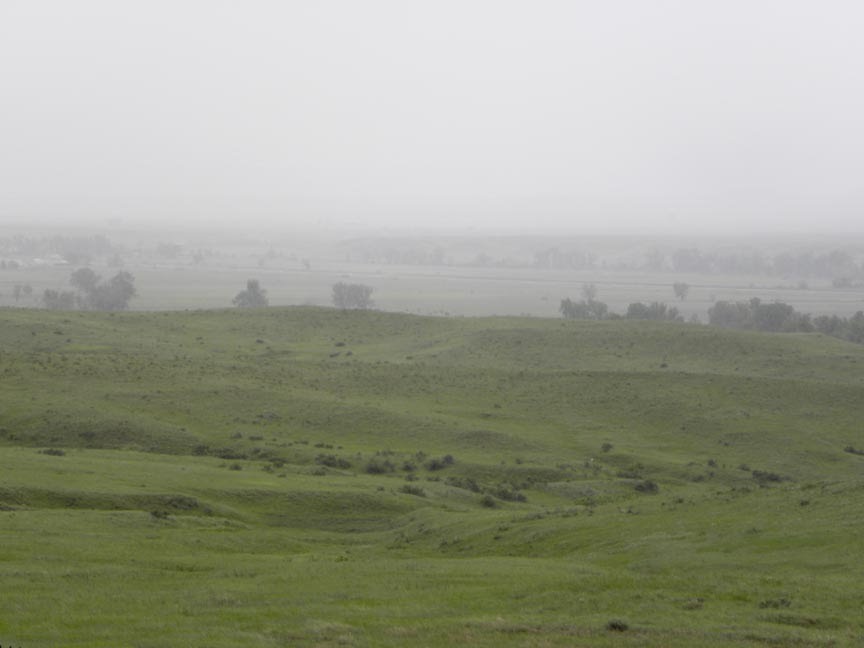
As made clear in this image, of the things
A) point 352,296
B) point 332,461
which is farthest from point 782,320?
point 332,461

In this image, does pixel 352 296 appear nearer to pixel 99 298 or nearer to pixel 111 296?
pixel 111 296

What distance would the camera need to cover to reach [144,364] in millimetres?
72938

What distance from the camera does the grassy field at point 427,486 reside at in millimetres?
20562

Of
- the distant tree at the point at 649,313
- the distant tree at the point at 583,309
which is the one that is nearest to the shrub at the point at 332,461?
the distant tree at the point at 649,313

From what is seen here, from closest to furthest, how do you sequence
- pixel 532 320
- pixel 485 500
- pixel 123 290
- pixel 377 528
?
pixel 377 528 → pixel 485 500 → pixel 532 320 → pixel 123 290

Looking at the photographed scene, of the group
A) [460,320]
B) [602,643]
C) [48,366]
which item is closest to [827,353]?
[460,320]

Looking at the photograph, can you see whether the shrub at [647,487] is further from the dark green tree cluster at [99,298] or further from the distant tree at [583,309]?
the dark green tree cluster at [99,298]

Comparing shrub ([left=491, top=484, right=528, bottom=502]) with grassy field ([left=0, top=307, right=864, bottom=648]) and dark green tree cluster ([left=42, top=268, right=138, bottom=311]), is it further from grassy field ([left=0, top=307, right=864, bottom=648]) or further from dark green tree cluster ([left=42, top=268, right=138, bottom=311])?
dark green tree cluster ([left=42, top=268, right=138, bottom=311])

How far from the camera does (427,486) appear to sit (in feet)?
149

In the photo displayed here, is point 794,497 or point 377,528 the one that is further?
point 377,528

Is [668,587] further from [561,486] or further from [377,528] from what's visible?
[561,486]

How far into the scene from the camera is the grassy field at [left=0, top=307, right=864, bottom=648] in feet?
67.5

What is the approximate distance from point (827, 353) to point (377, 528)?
66.8 m

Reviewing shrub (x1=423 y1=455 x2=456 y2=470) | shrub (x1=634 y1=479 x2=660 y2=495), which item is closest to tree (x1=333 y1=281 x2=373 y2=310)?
shrub (x1=423 y1=455 x2=456 y2=470)
